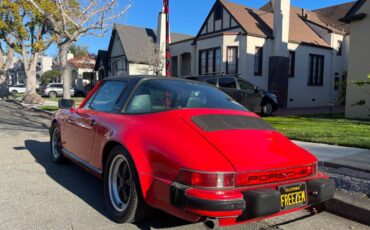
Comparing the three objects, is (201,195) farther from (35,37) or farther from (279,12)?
(35,37)

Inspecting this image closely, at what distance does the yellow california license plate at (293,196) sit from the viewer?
9.71 ft

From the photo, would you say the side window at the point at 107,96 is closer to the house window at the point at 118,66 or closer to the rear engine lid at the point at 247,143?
the rear engine lid at the point at 247,143

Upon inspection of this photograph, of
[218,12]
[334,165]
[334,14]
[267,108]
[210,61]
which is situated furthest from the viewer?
[334,14]

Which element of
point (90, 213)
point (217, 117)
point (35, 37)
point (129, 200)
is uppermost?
point (35, 37)

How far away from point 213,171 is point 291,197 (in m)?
0.78

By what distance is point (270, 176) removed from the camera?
9.82ft

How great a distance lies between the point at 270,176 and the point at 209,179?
58 cm

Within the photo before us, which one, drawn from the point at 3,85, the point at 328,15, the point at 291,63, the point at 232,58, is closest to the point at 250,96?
the point at 232,58

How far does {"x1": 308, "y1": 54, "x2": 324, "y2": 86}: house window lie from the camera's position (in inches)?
977

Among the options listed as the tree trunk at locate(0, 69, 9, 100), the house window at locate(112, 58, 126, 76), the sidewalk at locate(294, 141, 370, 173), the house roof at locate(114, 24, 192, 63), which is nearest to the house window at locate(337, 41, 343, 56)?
the house roof at locate(114, 24, 192, 63)

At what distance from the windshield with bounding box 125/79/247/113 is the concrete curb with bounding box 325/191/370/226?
1.55 meters

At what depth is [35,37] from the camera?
86.5 feet

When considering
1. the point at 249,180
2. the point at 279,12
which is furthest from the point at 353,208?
the point at 279,12

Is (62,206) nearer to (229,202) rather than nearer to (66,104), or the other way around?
(66,104)
